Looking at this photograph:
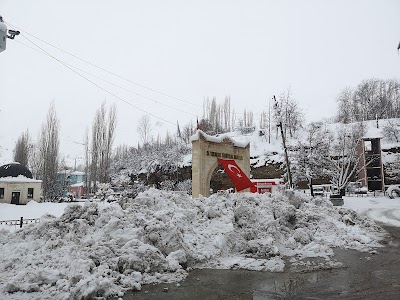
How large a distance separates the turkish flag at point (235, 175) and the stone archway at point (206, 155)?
0.37m

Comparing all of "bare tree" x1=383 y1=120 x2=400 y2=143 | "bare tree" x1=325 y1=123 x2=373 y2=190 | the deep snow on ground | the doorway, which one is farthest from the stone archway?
"bare tree" x1=383 y1=120 x2=400 y2=143

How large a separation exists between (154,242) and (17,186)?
103 feet

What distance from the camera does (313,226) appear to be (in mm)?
10375

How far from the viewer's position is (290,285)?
5.76 metres

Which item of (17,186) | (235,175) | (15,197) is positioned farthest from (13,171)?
(235,175)

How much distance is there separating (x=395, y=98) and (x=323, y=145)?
91.2ft

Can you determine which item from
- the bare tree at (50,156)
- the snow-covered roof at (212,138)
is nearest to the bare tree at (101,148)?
the bare tree at (50,156)

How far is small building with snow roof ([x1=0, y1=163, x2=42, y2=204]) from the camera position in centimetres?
3180

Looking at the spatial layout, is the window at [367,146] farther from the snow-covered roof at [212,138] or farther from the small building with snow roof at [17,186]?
the small building with snow roof at [17,186]

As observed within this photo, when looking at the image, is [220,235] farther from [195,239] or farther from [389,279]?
[389,279]

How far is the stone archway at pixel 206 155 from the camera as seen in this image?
589 inches

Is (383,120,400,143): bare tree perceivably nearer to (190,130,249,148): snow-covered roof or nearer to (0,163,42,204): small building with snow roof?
(190,130,249,148): snow-covered roof

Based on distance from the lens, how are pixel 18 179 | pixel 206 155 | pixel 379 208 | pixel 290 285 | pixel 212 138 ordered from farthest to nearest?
pixel 18 179, pixel 379 208, pixel 212 138, pixel 206 155, pixel 290 285

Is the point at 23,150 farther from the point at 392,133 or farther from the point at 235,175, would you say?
the point at 392,133
